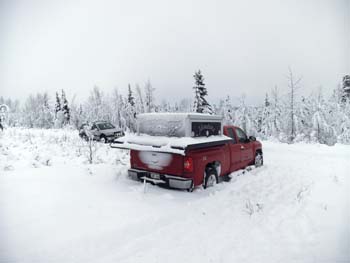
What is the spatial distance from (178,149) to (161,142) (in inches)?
23.0

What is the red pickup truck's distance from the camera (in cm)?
550

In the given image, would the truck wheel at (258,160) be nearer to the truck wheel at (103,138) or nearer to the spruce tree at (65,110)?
the truck wheel at (103,138)

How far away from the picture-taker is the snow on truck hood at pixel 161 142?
5.21 metres

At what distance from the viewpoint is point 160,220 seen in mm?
4285

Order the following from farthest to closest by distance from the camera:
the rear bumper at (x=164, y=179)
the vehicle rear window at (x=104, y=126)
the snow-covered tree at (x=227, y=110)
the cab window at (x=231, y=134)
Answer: the snow-covered tree at (x=227, y=110), the vehicle rear window at (x=104, y=126), the cab window at (x=231, y=134), the rear bumper at (x=164, y=179)

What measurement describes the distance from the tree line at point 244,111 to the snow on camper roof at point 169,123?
10068mm

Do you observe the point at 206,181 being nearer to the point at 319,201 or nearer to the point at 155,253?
the point at 319,201

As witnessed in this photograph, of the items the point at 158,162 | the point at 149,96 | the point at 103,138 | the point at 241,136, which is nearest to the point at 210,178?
the point at 158,162

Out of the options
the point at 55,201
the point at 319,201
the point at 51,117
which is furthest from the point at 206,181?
the point at 51,117

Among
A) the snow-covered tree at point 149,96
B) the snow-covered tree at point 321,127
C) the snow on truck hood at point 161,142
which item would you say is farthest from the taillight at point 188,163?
the snow-covered tree at point 321,127

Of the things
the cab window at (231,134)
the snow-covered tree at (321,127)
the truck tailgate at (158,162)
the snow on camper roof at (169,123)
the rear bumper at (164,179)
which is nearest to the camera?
the rear bumper at (164,179)

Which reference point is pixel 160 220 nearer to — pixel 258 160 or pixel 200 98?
pixel 258 160

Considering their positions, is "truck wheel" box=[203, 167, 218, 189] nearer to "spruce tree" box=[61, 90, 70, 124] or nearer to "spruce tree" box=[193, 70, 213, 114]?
"spruce tree" box=[193, 70, 213, 114]

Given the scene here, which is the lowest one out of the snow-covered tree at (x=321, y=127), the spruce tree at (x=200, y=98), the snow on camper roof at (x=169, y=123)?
the snow-covered tree at (x=321, y=127)
